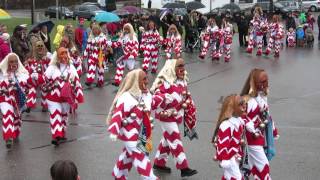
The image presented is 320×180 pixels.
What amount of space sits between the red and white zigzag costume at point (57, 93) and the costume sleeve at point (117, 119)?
3102mm

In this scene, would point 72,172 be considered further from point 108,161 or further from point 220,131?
point 108,161

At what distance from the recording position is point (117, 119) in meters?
7.17

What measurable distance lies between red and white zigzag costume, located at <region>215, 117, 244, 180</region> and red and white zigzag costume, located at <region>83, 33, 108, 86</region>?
33.5ft

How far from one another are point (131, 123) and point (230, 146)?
125 centimetres

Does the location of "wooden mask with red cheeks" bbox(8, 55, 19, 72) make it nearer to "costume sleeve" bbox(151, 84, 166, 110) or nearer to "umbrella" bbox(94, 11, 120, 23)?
"costume sleeve" bbox(151, 84, 166, 110)

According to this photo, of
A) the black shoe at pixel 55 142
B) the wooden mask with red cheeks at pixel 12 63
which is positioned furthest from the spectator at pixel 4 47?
the black shoe at pixel 55 142

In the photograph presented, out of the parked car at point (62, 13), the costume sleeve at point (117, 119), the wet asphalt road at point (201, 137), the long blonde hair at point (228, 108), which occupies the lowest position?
the wet asphalt road at point (201, 137)

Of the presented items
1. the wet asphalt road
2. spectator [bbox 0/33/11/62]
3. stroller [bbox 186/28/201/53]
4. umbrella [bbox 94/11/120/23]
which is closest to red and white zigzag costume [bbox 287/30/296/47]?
stroller [bbox 186/28/201/53]

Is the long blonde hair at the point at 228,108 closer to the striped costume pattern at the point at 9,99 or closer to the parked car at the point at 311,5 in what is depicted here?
the striped costume pattern at the point at 9,99

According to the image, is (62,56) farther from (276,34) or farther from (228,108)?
(276,34)

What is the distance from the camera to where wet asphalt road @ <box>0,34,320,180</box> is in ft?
29.1

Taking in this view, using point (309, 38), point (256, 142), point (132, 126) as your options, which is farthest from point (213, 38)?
point (132, 126)

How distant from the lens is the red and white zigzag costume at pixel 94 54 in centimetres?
1670

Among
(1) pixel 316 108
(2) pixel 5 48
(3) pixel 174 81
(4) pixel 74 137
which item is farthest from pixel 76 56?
(3) pixel 174 81
